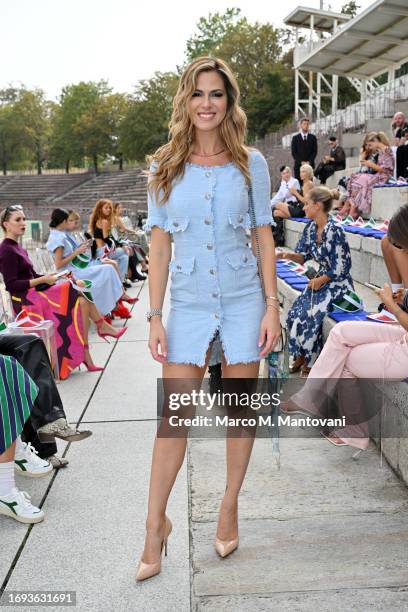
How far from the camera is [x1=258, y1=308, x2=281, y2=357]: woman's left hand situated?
8.51 ft

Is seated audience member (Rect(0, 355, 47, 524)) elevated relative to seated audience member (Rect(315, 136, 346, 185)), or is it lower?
lower

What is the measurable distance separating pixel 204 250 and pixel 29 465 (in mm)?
1979

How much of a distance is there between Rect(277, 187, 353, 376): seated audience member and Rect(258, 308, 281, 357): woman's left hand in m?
2.64

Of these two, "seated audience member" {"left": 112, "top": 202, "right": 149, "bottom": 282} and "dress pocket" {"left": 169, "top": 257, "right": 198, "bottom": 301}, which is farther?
"seated audience member" {"left": 112, "top": 202, "right": 149, "bottom": 282}

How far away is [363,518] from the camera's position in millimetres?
3178

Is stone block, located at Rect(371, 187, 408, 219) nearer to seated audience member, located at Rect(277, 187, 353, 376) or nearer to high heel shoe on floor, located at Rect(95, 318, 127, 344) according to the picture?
seated audience member, located at Rect(277, 187, 353, 376)

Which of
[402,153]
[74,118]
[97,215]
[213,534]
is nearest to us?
[213,534]

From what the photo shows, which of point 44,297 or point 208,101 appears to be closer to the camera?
point 208,101

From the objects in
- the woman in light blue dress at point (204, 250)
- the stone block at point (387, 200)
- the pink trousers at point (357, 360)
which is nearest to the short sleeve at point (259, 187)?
the woman in light blue dress at point (204, 250)

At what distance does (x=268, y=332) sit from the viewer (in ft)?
8.54

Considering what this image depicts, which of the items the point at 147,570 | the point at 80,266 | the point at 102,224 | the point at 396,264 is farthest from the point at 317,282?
the point at 102,224

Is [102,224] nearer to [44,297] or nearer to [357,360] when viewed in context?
[44,297]

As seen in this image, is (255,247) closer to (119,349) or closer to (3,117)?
(119,349)

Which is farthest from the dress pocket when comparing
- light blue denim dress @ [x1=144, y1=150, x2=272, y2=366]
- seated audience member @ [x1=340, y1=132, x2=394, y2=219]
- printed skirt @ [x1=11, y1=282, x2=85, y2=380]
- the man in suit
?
the man in suit
